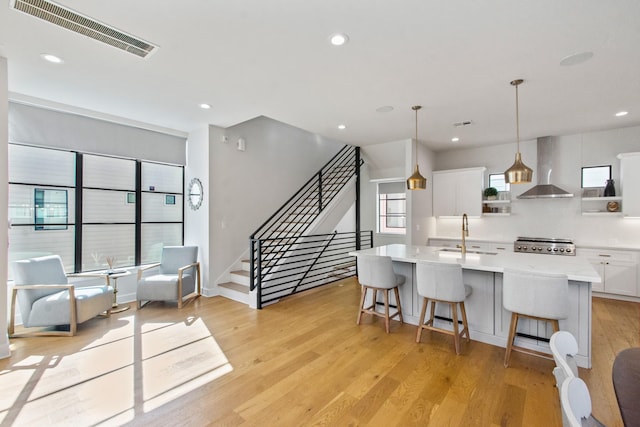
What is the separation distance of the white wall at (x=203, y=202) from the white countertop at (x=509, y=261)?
2860mm

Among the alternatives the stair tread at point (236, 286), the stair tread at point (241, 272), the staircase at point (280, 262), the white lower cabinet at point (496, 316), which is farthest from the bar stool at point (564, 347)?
the stair tread at point (241, 272)

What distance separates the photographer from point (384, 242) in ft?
24.8

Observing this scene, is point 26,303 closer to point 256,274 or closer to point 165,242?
point 165,242

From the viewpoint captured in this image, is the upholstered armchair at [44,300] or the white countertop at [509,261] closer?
the white countertop at [509,261]

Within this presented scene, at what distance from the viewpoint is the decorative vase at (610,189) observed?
16.1ft

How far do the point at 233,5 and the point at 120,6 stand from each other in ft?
2.71

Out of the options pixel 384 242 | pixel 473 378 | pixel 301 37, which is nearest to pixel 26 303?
pixel 301 37

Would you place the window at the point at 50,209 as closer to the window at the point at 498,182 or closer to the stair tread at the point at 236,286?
the stair tread at the point at 236,286

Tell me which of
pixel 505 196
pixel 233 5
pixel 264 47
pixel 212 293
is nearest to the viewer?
pixel 233 5

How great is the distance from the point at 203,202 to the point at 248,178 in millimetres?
1012

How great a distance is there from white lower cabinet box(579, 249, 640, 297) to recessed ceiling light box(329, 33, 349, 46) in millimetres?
5386

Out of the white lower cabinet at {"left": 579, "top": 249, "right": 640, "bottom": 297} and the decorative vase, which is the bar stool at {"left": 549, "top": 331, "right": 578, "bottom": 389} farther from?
the decorative vase

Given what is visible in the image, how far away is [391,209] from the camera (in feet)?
25.7

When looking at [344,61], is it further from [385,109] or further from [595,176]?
[595,176]
